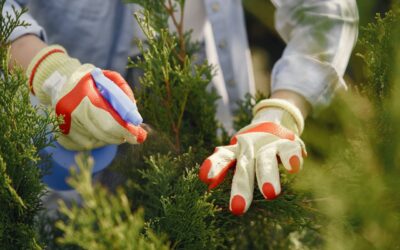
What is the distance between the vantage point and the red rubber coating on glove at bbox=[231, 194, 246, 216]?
94 cm

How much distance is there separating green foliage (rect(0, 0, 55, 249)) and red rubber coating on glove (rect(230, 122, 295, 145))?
19.2 inches

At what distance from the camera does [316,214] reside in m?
0.96

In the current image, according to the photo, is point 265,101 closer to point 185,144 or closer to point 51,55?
point 185,144

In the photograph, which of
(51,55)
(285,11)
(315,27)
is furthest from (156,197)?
(285,11)

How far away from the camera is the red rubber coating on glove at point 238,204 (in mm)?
945

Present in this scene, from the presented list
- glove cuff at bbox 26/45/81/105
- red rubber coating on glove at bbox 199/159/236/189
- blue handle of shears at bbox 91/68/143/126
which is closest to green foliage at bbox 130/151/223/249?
red rubber coating on glove at bbox 199/159/236/189

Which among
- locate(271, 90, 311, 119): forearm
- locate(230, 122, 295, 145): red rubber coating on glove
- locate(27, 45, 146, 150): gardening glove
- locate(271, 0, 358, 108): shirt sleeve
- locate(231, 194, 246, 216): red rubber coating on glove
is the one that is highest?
locate(27, 45, 146, 150): gardening glove

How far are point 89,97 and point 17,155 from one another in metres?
0.24

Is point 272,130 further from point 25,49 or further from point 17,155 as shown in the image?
point 25,49

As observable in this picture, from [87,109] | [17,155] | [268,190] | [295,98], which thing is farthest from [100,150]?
[295,98]

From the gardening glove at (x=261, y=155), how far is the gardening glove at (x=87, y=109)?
19 centimetres

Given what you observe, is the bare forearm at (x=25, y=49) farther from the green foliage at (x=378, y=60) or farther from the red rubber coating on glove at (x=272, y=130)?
the green foliage at (x=378, y=60)

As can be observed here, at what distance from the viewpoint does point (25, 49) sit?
1.36m

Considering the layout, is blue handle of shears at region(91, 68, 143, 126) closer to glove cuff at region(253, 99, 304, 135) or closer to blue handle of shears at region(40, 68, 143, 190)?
blue handle of shears at region(40, 68, 143, 190)
